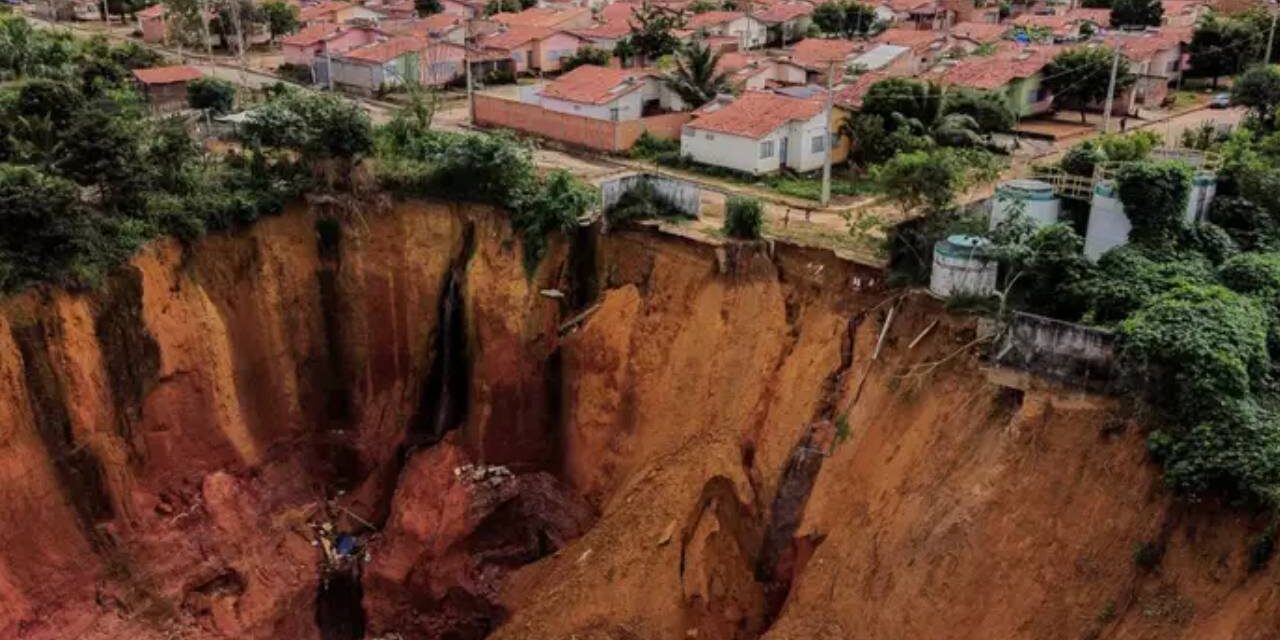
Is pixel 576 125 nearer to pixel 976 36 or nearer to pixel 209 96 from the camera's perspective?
pixel 209 96

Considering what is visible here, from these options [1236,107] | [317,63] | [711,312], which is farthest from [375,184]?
[1236,107]

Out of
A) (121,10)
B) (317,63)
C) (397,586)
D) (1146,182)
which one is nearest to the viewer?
(1146,182)

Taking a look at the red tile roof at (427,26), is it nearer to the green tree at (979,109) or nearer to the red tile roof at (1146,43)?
the green tree at (979,109)

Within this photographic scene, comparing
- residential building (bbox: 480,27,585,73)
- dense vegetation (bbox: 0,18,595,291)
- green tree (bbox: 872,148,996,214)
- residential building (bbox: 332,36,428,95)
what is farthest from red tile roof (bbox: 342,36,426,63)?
green tree (bbox: 872,148,996,214)

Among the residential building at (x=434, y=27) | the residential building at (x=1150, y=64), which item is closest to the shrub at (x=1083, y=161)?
the residential building at (x=1150, y=64)

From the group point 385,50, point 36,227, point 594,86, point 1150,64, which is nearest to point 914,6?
point 1150,64

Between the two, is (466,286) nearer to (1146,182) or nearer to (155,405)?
(155,405)

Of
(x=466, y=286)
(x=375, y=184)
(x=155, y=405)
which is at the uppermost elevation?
(x=375, y=184)
